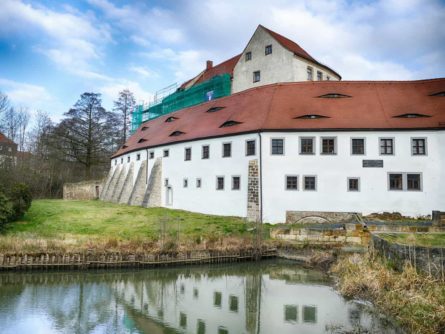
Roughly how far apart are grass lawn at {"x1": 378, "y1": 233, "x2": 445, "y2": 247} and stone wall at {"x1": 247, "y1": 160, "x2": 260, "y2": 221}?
910 cm

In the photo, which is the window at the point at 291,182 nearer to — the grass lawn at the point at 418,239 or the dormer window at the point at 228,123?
the dormer window at the point at 228,123

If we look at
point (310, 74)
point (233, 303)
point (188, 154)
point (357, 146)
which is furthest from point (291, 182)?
point (310, 74)

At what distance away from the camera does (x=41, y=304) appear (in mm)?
12648

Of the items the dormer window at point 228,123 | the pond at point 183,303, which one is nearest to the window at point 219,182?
the dormer window at point 228,123

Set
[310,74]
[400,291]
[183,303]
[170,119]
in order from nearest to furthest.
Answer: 1. [400,291]
2. [183,303]
3. [310,74]
4. [170,119]

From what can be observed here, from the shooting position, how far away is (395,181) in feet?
75.4

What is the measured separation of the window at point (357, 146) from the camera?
→ 2347cm

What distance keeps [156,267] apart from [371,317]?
9.84 meters

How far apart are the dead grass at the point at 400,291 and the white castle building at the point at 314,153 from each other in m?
8.36

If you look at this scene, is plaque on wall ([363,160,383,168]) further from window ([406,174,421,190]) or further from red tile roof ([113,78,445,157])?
red tile roof ([113,78,445,157])

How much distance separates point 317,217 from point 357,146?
5.16 m

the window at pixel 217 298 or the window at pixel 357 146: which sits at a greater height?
the window at pixel 357 146

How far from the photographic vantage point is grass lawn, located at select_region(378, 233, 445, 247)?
13.1 metres

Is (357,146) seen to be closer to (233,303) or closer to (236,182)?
(236,182)
